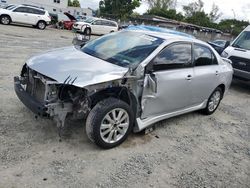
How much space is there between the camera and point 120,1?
4991cm

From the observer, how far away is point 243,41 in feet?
31.8

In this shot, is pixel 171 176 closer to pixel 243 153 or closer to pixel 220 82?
pixel 243 153

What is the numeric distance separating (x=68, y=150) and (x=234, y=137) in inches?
121

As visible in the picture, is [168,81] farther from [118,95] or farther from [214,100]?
[214,100]

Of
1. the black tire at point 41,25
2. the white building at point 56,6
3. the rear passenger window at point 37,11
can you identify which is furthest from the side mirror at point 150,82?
the white building at point 56,6

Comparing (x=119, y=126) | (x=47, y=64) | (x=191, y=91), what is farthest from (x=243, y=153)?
(x=47, y=64)

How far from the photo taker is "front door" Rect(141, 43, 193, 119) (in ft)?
14.0

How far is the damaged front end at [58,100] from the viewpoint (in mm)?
3643

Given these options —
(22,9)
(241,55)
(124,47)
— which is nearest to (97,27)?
(22,9)

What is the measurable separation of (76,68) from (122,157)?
1358 mm

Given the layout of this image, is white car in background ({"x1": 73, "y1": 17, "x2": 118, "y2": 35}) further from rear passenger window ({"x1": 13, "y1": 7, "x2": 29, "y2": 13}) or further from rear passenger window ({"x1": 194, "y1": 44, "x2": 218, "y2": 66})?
rear passenger window ({"x1": 194, "y1": 44, "x2": 218, "y2": 66})

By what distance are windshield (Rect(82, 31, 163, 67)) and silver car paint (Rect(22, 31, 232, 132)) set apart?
0.47 ft

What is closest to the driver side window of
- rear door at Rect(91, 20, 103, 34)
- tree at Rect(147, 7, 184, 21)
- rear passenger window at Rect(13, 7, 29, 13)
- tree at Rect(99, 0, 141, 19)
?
rear passenger window at Rect(13, 7, 29, 13)

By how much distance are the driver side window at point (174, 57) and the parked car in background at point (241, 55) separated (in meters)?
4.61
